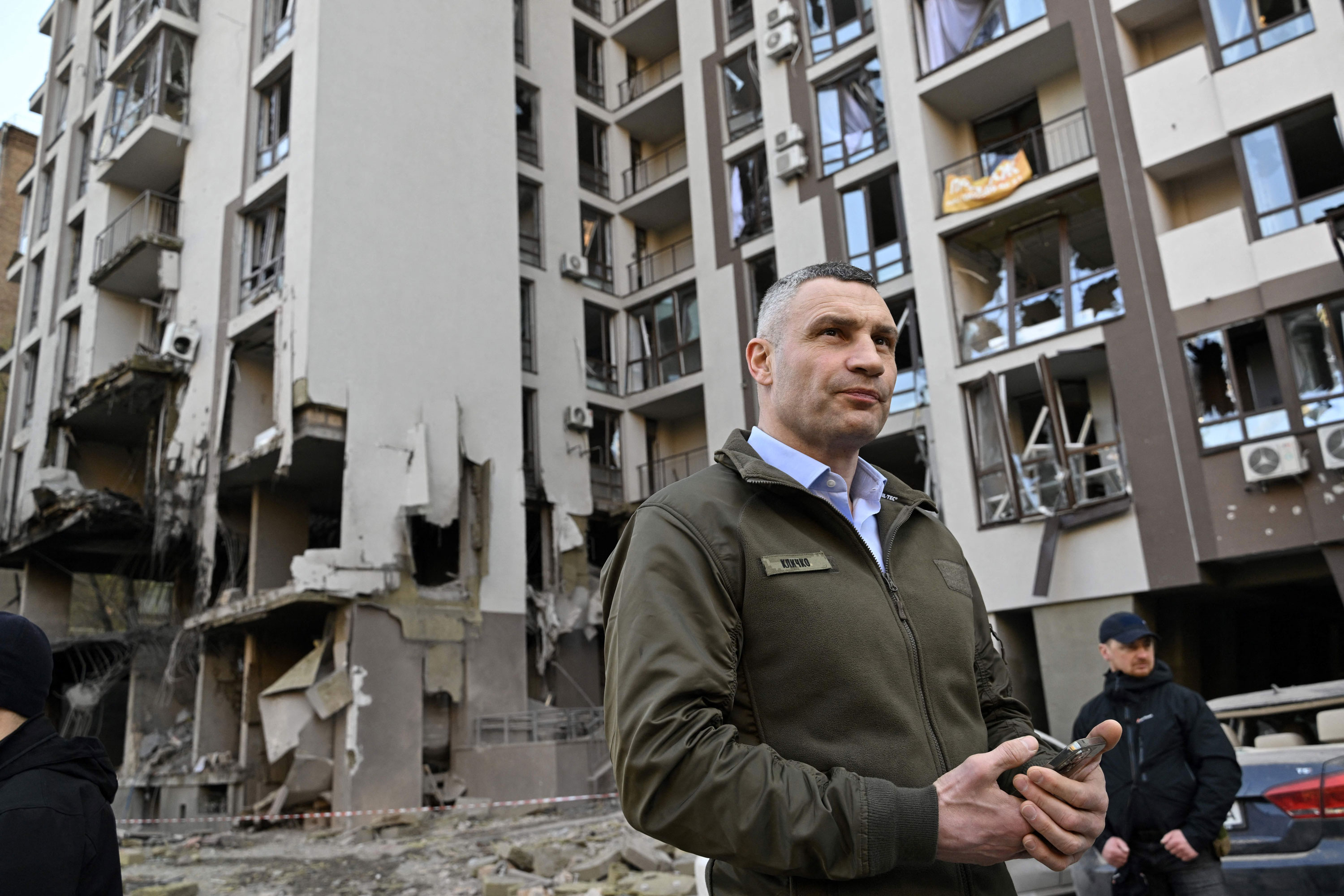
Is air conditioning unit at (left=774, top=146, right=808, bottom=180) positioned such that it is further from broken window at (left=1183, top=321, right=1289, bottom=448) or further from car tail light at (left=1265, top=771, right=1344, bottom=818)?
car tail light at (left=1265, top=771, right=1344, bottom=818)

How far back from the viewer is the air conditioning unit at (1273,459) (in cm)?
1350

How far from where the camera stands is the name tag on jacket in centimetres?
189

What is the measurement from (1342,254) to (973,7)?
8984mm

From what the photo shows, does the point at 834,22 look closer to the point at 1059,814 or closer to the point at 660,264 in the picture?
the point at 660,264

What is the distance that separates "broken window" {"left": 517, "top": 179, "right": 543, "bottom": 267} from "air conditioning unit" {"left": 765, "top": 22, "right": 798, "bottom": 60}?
7.11 meters

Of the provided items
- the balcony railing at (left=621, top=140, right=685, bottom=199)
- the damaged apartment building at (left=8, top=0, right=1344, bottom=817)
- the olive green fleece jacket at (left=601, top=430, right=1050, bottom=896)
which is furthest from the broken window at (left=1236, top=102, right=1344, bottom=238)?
the balcony railing at (left=621, top=140, right=685, bottom=199)

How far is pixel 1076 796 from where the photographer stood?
1.69 metres

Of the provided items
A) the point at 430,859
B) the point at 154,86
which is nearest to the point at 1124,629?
the point at 430,859

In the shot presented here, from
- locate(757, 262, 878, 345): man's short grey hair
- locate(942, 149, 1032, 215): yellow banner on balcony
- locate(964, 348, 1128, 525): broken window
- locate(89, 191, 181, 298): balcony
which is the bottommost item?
locate(757, 262, 878, 345): man's short grey hair

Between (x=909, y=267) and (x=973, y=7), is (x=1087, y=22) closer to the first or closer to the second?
(x=973, y=7)

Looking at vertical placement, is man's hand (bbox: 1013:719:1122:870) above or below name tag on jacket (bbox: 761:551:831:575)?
below

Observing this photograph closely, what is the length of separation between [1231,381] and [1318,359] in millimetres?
1148

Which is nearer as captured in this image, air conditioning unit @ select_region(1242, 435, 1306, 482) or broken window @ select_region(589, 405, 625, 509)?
air conditioning unit @ select_region(1242, 435, 1306, 482)

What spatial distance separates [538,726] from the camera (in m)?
18.9
